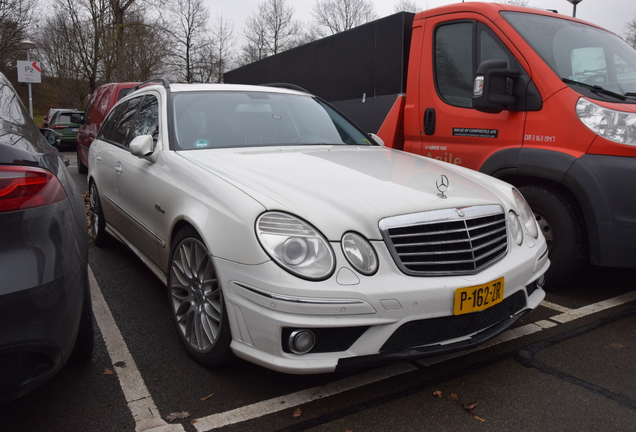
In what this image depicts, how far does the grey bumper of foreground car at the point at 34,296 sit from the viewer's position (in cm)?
182

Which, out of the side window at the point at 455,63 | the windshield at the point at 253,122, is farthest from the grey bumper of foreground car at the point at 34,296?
the side window at the point at 455,63

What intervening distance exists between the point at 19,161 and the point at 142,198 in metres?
1.63

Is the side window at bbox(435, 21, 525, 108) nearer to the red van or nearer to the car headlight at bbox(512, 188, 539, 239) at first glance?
the car headlight at bbox(512, 188, 539, 239)

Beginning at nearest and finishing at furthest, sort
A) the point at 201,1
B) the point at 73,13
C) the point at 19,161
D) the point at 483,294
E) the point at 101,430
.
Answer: the point at 19,161, the point at 101,430, the point at 483,294, the point at 73,13, the point at 201,1

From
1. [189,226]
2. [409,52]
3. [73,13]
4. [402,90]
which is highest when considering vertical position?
[73,13]

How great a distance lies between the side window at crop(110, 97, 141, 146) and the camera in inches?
175

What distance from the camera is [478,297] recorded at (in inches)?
96.7

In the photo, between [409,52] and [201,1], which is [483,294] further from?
[201,1]

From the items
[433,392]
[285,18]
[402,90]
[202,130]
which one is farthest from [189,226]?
[285,18]

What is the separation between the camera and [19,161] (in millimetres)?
1965

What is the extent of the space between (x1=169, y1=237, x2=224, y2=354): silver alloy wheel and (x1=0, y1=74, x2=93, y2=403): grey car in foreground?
641 millimetres

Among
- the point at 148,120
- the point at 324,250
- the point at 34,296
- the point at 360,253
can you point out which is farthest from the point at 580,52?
the point at 34,296

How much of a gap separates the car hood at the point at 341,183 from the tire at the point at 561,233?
84cm

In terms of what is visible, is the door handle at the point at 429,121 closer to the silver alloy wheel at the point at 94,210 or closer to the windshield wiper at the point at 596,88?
the windshield wiper at the point at 596,88
